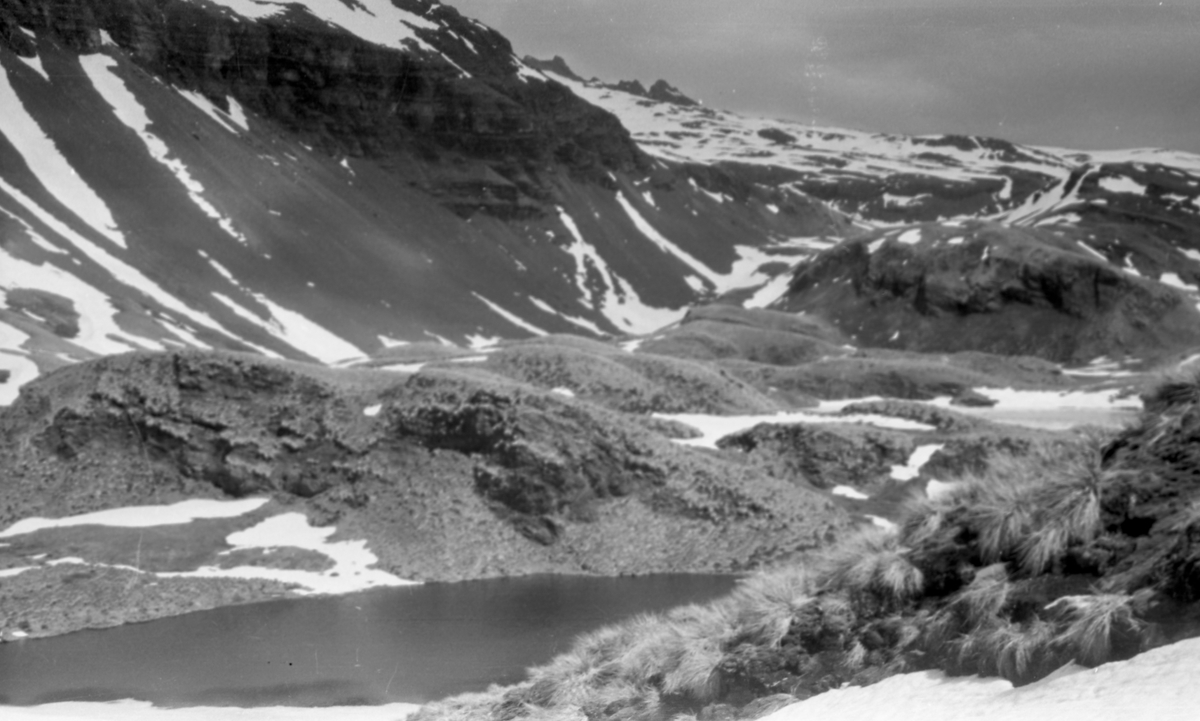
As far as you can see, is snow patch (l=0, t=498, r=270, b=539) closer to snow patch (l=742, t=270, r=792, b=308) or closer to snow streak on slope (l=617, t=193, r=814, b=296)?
snow patch (l=742, t=270, r=792, b=308)

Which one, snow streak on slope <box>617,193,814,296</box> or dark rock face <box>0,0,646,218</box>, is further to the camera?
snow streak on slope <box>617,193,814,296</box>

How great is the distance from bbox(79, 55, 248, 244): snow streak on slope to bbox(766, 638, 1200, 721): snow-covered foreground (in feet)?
346

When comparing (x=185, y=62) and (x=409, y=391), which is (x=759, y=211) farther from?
(x=409, y=391)

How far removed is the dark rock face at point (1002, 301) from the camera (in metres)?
89.1

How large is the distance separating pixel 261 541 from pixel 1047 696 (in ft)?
86.1

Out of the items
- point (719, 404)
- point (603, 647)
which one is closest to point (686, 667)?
point (603, 647)

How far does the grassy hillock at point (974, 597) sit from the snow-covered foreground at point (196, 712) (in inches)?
252

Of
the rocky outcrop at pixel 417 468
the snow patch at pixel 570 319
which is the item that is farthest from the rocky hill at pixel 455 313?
the snow patch at pixel 570 319

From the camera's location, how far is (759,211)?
191750mm

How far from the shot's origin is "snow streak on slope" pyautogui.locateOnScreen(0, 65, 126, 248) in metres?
97.9

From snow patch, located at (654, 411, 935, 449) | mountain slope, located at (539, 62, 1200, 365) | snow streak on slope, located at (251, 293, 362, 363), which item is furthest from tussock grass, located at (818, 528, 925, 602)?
snow streak on slope, located at (251, 293, 362, 363)

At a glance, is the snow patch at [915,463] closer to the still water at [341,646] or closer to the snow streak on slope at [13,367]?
the still water at [341,646]

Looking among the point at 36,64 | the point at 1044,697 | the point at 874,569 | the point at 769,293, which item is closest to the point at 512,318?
the point at 769,293

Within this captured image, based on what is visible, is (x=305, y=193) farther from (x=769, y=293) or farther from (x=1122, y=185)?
(x=1122, y=185)
